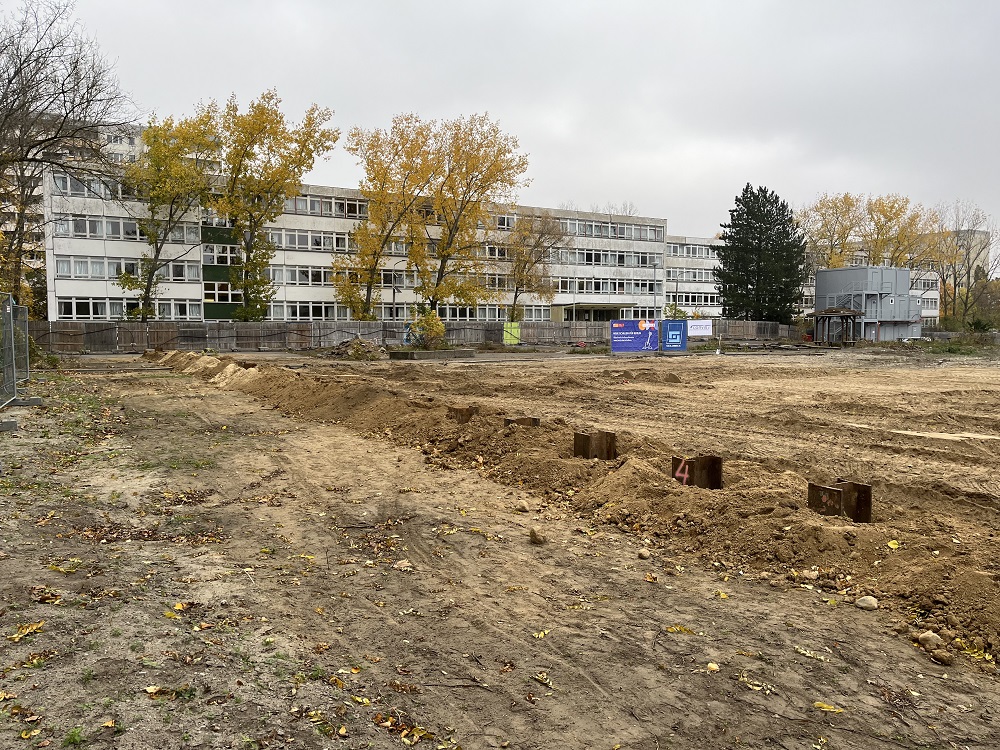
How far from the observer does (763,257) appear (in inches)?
2923

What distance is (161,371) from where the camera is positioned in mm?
30031

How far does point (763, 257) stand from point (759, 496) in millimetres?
72528

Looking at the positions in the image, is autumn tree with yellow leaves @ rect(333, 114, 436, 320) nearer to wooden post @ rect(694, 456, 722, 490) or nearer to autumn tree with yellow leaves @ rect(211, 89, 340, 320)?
→ autumn tree with yellow leaves @ rect(211, 89, 340, 320)

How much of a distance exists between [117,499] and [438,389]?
14.1 m

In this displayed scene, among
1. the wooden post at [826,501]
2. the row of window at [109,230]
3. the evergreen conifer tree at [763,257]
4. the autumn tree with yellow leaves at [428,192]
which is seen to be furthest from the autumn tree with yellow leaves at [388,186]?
the wooden post at [826,501]

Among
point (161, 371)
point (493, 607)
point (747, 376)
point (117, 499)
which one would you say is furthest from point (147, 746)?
point (161, 371)

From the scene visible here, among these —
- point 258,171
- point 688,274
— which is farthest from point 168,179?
point 688,274

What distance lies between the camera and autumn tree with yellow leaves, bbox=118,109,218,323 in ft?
173

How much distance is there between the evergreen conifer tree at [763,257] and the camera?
7381cm

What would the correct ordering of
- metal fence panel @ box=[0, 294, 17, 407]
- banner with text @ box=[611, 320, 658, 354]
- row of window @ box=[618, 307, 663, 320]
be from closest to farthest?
metal fence panel @ box=[0, 294, 17, 407]
banner with text @ box=[611, 320, 658, 354]
row of window @ box=[618, 307, 663, 320]

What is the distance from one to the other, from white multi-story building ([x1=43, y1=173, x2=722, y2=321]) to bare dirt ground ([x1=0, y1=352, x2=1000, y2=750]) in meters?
38.2

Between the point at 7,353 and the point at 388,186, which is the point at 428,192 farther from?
the point at 7,353

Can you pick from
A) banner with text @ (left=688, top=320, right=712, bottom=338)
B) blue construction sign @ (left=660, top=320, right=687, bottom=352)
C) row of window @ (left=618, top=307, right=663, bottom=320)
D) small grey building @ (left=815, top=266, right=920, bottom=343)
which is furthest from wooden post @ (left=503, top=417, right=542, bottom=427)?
row of window @ (left=618, top=307, right=663, bottom=320)

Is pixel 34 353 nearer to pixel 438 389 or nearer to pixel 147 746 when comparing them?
pixel 438 389
